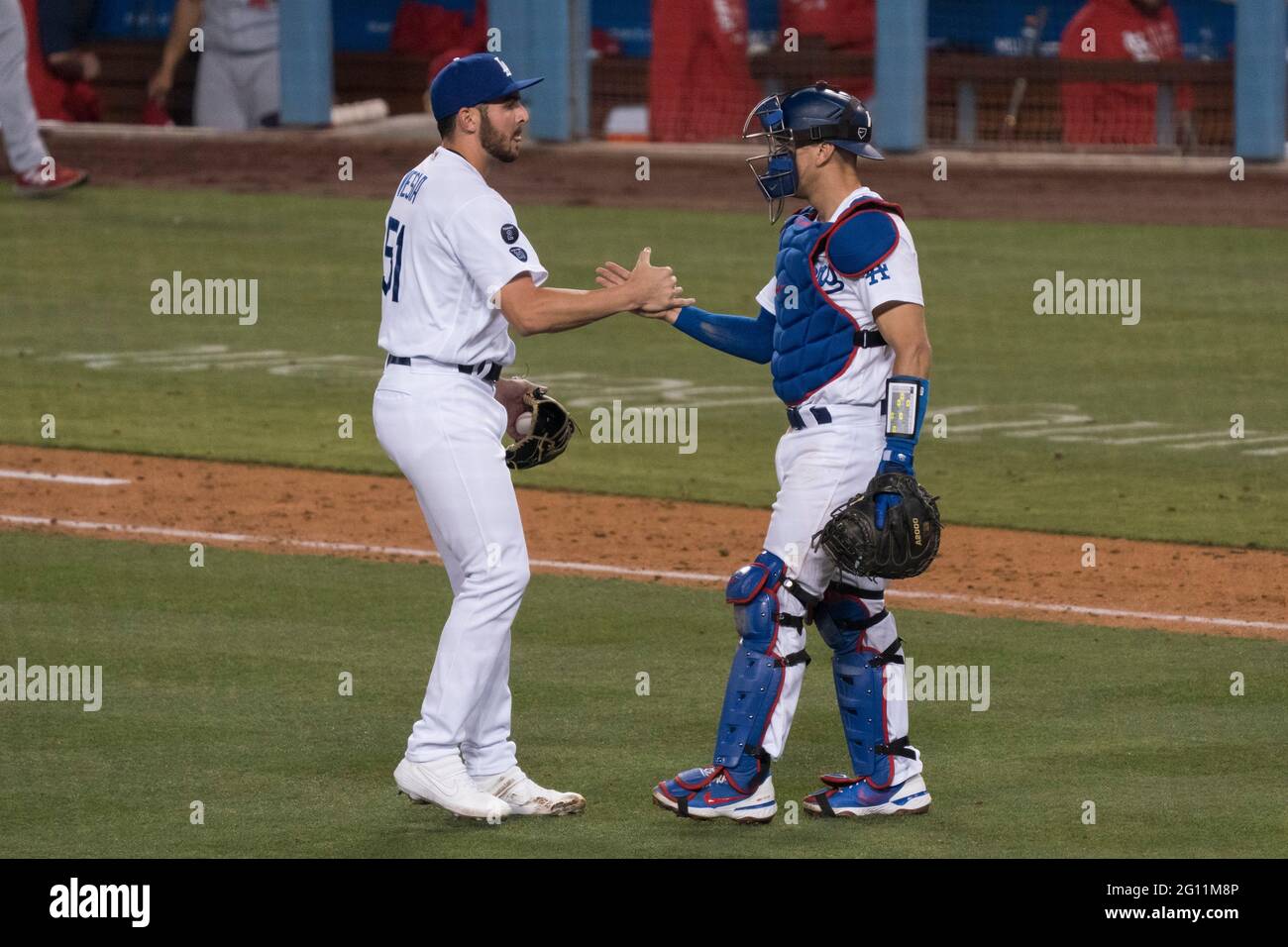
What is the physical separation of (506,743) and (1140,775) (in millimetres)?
2082

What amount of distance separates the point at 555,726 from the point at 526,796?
114 centimetres

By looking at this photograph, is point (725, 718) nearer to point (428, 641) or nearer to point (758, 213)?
point (428, 641)

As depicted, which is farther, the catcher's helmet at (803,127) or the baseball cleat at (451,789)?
the catcher's helmet at (803,127)

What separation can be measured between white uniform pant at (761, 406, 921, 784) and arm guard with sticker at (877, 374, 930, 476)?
16cm

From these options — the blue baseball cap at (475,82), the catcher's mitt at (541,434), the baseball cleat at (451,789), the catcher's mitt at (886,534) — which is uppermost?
the blue baseball cap at (475,82)

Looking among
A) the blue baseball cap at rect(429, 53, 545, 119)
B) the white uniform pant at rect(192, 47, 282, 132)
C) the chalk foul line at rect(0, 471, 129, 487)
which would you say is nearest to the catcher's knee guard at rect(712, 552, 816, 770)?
the blue baseball cap at rect(429, 53, 545, 119)

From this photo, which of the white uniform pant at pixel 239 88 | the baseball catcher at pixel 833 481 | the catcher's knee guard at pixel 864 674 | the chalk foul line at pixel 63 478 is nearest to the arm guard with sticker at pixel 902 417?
the baseball catcher at pixel 833 481

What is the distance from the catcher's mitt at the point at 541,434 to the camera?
7426 mm

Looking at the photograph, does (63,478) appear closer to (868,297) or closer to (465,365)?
(465,365)

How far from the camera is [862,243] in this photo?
6.86m

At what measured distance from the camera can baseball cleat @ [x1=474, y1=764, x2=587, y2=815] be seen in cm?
704

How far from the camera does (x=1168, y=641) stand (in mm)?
9625

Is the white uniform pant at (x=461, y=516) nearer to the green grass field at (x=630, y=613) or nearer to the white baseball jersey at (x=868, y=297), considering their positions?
the green grass field at (x=630, y=613)

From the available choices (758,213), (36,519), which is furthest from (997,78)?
(36,519)
